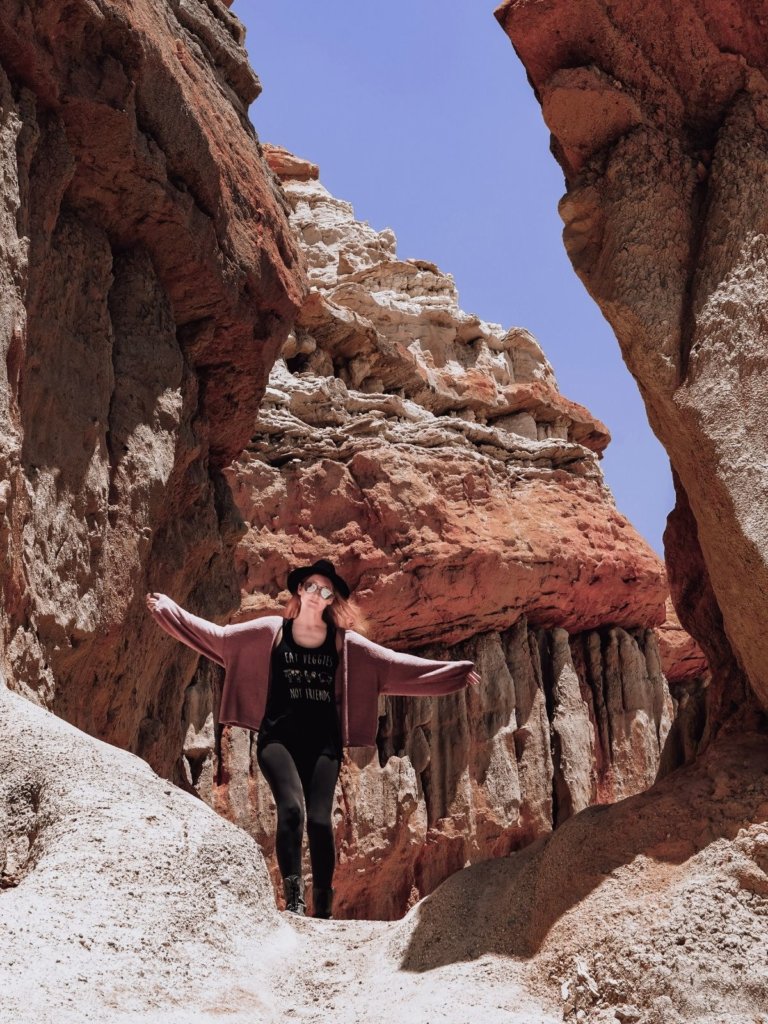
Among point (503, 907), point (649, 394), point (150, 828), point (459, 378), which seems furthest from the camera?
point (459, 378)

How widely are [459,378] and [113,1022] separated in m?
13.2

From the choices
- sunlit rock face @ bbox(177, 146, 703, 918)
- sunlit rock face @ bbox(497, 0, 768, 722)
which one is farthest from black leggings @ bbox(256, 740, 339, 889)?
sunlit rock face @ bbox(177, 146, 703, 918)

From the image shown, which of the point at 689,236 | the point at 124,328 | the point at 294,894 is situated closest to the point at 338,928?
the point at 294,894

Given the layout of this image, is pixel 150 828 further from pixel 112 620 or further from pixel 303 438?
pixel 303 438

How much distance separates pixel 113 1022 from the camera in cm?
333

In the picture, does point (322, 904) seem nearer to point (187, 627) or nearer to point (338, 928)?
point (338, 928)

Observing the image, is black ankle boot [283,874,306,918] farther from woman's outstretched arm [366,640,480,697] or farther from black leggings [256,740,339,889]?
woman's outstretched arm [366,640,480,697]

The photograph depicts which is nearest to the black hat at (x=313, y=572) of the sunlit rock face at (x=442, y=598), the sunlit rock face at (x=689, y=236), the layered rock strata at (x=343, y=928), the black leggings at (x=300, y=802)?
the black leggings at (x=300, y=802)

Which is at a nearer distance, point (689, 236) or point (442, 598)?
point (689, 236)

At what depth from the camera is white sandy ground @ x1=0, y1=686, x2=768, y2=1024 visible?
3621mm

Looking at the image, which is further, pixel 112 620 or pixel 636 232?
pixel 112 620

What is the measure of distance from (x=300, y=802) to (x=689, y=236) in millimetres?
3165

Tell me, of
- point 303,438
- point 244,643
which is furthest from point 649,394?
point 303,438

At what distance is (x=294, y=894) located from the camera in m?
5.26
